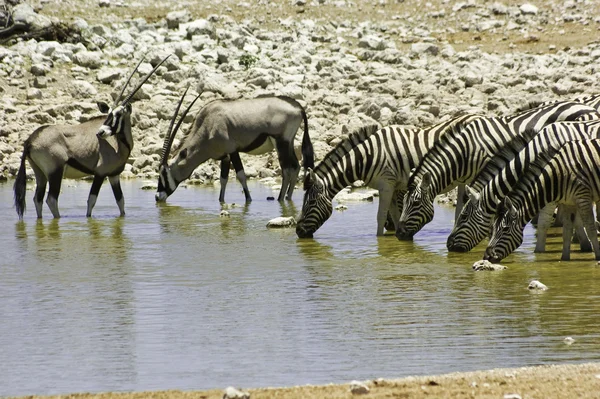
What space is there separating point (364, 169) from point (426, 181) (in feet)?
3.22

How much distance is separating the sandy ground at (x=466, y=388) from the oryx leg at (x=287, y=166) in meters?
12.3

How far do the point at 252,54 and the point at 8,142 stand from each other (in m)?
7.78

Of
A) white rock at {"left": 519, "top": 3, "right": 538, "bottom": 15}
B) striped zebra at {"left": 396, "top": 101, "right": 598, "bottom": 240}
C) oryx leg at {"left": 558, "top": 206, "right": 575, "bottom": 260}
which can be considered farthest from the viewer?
white rock at {"left": 519, "top": 3, "right": 538, "bottom": 15}

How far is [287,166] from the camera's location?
61.2ft

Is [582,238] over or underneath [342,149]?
underneath

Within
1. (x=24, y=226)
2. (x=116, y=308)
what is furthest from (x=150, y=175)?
(x=116, y=308)

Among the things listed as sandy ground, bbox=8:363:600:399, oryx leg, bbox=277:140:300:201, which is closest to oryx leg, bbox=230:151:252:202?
oryx leg, bbox=277:140:300:201

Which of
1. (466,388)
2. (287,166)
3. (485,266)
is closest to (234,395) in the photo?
(466,388)

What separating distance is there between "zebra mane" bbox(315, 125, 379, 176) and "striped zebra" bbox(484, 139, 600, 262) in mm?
3059

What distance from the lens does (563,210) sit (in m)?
11.7

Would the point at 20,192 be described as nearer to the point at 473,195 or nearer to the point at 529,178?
the point at 473,195

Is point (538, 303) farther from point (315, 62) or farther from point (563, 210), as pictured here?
point (315, 62)

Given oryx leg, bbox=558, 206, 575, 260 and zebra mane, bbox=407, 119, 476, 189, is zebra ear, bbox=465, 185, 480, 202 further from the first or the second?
zebra mane, bbox=407, 119, 476, 189

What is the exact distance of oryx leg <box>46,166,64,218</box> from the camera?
1630 centimetres
